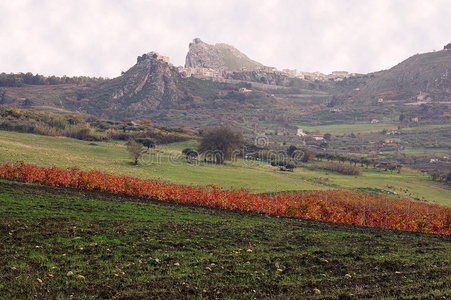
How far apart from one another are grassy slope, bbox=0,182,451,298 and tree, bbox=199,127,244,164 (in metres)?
64.9

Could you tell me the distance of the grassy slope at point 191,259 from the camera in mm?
9055

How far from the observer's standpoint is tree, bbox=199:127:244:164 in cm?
8494

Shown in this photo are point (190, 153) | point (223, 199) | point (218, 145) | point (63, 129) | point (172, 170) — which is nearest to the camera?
point (223, 199)

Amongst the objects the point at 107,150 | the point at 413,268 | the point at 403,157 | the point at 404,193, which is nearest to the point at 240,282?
the point at 413,268

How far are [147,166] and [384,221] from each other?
41.7m

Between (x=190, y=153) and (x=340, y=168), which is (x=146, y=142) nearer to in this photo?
(x=190, y=153)

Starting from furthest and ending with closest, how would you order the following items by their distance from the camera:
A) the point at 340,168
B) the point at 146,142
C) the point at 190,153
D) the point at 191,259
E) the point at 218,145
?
1. the point at 146,142
2. the point at 340,168
3. the point at 190,153
4. the point at 218,145
5. the point at 191,259

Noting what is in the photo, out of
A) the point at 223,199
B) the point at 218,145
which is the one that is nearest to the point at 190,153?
the point at 218,145

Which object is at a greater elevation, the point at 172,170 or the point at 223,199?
the point at 223,199

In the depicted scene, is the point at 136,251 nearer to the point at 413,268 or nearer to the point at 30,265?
the point at 30,265

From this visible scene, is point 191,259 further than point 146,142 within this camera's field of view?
No

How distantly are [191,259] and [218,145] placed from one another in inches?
2924

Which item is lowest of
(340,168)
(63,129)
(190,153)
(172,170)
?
(340,168)

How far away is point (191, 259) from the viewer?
11.6 meters
